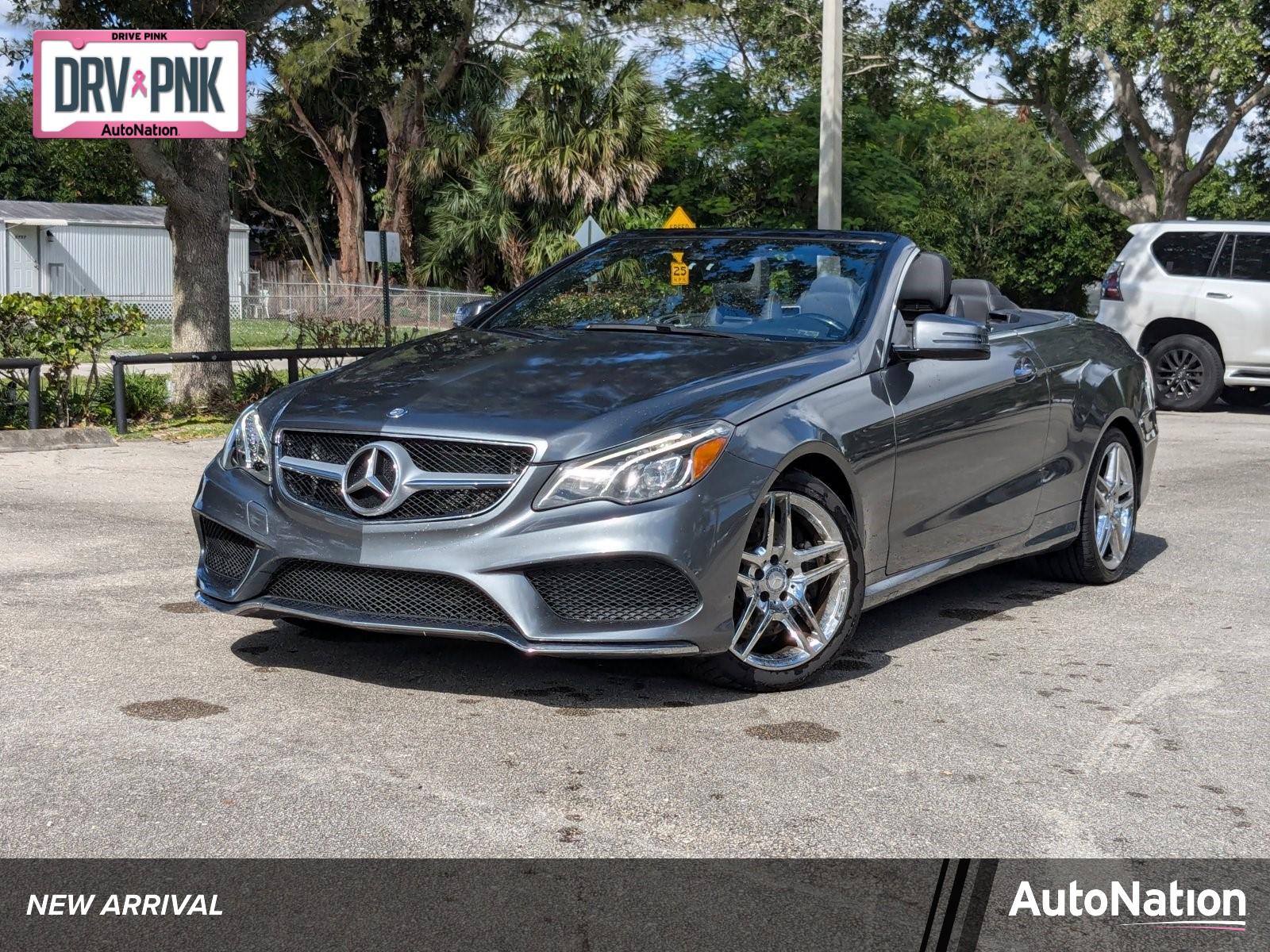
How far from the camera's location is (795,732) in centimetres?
486

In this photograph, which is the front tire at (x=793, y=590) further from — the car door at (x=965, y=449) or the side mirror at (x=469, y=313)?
the side mirror at (x=469, y=313)

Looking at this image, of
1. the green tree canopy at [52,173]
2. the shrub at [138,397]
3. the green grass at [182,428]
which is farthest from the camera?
the green tree canopy at [52,173]

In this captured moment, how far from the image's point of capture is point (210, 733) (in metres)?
4.70

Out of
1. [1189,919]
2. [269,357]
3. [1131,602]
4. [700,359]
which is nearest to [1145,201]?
[269,357]

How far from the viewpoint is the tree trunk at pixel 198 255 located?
15.7 m

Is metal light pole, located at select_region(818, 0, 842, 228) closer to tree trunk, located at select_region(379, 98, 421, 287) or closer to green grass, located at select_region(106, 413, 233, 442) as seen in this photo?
green grass, located at select_region(106, 413, 233, 442)

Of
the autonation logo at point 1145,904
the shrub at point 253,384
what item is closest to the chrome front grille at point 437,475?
the autonation logo at point 1145,904

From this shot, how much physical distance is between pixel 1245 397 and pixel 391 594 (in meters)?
16.8

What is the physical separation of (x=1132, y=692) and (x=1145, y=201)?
2494 centimetres

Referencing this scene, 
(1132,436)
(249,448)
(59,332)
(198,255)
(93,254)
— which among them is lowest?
(1132,436)

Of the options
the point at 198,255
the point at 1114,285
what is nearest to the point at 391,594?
the point at 198,255

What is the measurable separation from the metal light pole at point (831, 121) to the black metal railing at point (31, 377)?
9344mm

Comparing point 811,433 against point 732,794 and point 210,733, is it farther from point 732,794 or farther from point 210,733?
point 210,733

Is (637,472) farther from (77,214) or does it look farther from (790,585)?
(77,214)
